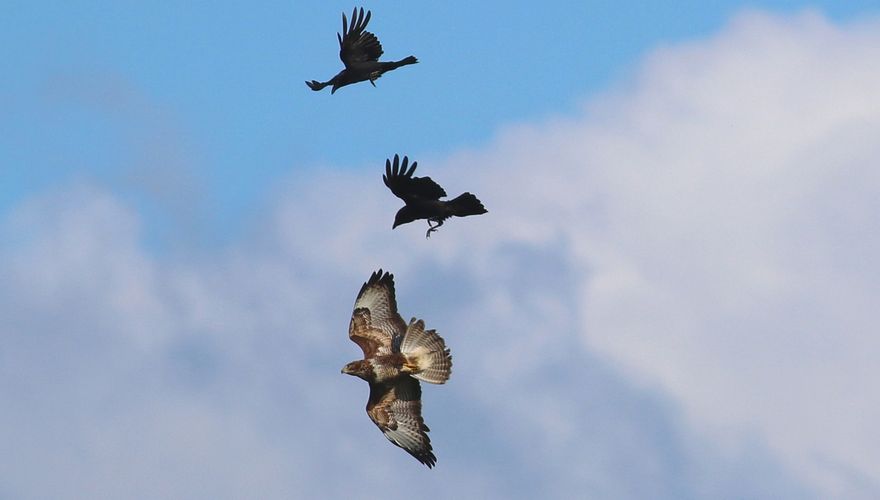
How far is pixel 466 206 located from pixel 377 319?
2971mm

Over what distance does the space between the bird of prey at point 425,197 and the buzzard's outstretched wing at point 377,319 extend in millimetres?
2164

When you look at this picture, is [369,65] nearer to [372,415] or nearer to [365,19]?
[365,19]

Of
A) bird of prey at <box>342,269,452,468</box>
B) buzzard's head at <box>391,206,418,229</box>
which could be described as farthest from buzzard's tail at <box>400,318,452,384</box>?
buzzard's head at <box>391,206,418,229</box>

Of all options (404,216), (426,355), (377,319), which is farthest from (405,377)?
(404,216)

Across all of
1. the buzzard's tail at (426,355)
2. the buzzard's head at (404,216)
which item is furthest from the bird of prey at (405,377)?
the buzzard's head at (404,216)

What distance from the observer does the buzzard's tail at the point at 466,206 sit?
3866cm

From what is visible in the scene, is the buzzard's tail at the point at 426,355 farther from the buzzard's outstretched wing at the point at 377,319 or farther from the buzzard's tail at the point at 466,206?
the buzzard's tail at the point at 466,206

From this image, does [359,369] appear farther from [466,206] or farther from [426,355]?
[466,206]

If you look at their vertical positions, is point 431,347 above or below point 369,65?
below

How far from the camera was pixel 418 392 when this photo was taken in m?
39.6

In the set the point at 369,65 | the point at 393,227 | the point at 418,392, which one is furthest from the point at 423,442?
the point at 369,65

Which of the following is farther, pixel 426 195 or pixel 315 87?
pixel 315 87

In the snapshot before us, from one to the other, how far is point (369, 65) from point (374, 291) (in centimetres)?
400

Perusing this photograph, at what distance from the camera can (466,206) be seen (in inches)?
1523
